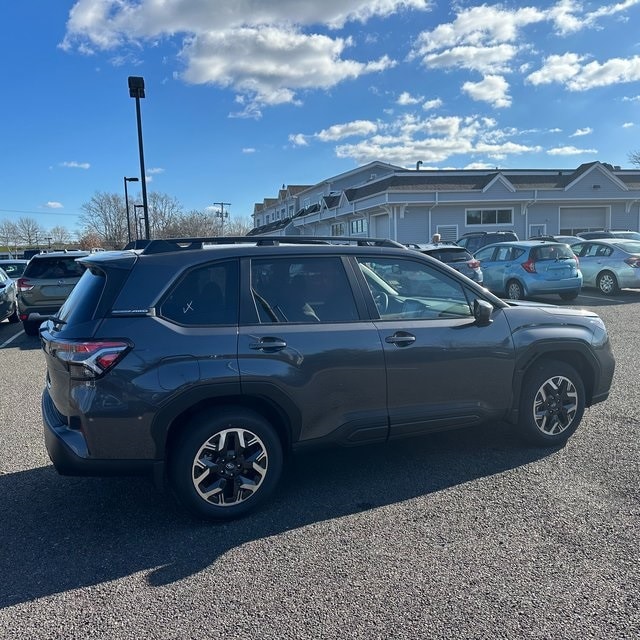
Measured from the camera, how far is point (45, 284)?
404 inches

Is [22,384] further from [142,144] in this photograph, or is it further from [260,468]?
[142,144]

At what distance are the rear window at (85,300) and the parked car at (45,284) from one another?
284 inches

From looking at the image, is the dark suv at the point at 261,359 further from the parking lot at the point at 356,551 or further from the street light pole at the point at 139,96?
the street light pole at the point at 139,96

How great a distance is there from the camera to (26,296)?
33.6 feet

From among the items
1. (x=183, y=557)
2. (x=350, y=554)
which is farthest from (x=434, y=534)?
(x=183, y=557)

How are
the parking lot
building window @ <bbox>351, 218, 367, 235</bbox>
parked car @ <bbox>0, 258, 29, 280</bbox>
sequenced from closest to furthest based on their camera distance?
the parking lot → parked car @ <bbox>0, 258, 29, 280</bbox> → building window @ <bbox>351, 218, 367, 235</bbox>

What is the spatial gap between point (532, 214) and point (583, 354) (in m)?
28.6

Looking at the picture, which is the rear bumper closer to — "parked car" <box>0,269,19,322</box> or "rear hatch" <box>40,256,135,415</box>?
"rear hatch" <box>40,256,135,415</box>

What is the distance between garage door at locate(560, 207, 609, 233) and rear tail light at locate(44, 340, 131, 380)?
32520 millimetres

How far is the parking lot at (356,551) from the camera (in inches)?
99.7

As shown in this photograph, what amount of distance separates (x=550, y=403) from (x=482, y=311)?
1.12 metres

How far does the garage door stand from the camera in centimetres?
3139

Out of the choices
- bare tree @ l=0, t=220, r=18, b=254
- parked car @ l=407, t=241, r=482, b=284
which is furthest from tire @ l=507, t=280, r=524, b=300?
bare tree @ l=0, t=220, r=18, b=254

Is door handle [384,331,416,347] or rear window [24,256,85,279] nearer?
door handle [384,331,416,347]
